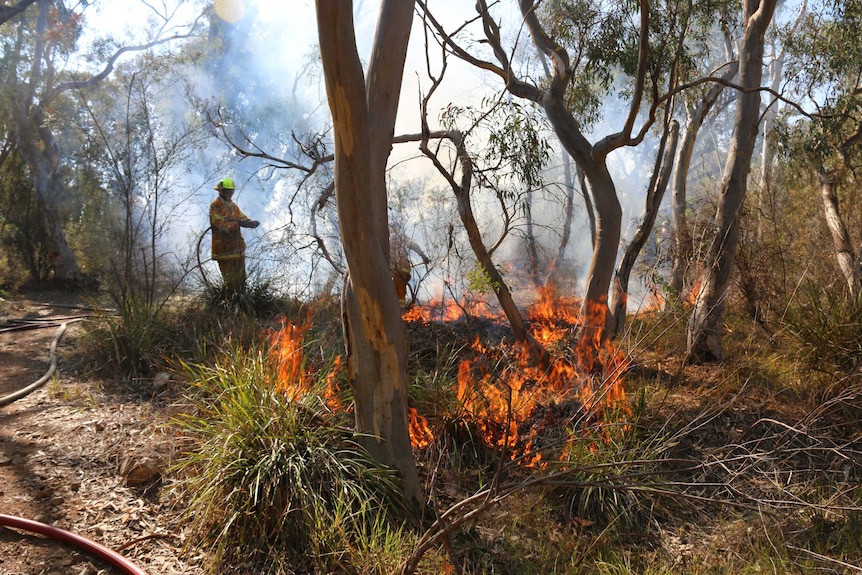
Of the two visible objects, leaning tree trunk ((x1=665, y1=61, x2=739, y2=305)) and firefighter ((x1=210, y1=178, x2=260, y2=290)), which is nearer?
leaning tree trunk ((x1=665, y1=61, x2=739, y2=305))

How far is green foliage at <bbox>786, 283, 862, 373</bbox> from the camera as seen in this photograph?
601 cm

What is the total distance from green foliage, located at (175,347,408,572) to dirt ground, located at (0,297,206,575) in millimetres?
260

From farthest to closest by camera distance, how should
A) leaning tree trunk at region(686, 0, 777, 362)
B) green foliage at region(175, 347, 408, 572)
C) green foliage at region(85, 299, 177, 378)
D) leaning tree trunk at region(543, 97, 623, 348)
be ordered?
leaning tree trunk at region(543, 97, 623, 348)
leaning tree trunk at region(686, 0, 777, 362)
green foliage at region(85, 299, 177, 378)
green foliage at region(175, 347, 408, 572)

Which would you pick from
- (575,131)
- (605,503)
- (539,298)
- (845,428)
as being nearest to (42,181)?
(539,298)

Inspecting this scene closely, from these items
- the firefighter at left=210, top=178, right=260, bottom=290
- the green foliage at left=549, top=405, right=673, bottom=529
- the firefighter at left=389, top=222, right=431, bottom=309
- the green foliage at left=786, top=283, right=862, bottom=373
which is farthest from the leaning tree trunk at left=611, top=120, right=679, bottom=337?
the firefighter at left=210, top=178, right=260, bottom=290

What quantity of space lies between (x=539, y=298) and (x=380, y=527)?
618 centimetres

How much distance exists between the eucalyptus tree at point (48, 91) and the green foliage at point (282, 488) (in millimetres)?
12091

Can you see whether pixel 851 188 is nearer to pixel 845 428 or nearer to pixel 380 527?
pixel 845 428

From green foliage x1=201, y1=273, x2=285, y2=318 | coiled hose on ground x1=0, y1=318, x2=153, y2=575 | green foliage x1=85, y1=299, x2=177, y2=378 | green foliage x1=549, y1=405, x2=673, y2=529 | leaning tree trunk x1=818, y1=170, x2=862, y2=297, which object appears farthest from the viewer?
green foliage x1=201, y1=273, x2=285, y2=318

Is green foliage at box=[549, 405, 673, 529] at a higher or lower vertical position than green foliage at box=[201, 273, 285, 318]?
lower

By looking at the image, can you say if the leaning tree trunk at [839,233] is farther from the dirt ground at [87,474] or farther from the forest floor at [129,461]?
the dirt ground at [87,474]

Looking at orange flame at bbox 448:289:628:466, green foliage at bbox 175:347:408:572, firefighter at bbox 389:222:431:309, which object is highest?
firefighter at bbox 389:222:431:309

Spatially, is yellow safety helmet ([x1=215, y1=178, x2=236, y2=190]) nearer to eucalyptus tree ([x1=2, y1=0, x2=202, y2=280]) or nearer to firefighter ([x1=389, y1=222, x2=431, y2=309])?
firefighter ([x1=389, y1=222, x2=431, y2=309])

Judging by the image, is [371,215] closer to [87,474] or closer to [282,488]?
[282,488]
